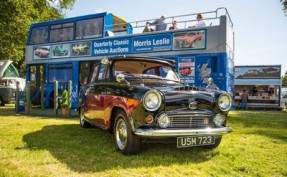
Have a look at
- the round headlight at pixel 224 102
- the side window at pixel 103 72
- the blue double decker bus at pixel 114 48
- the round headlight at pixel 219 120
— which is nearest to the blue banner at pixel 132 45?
the blue double decker bus at pixel 114 48

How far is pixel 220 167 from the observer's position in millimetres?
4086

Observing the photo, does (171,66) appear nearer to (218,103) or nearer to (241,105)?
(218,103)

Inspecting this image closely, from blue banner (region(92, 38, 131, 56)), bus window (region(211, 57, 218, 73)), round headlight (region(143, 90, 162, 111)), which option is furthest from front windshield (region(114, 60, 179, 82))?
blue banner (region(92, 38, 131, 56))

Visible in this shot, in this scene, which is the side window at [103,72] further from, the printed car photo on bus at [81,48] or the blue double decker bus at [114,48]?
the printed car photo on bus at [81,48]

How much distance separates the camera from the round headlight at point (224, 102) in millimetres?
4703

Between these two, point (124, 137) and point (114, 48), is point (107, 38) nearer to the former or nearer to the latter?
point (114, 48)

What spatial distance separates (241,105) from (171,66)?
17.3 m

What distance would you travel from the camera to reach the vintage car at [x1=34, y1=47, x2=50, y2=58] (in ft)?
46.0

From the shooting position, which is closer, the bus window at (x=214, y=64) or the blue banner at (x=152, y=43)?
the bus window at (x=214, y=64)

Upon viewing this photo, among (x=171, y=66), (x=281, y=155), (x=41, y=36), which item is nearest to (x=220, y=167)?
(x=281, y=155)

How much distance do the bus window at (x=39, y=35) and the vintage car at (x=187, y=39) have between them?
7282mm

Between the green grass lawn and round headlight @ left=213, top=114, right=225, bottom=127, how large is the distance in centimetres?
57

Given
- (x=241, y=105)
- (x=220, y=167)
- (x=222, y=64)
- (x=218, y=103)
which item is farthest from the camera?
(x=241, y=105)

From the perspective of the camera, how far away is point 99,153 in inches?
187
